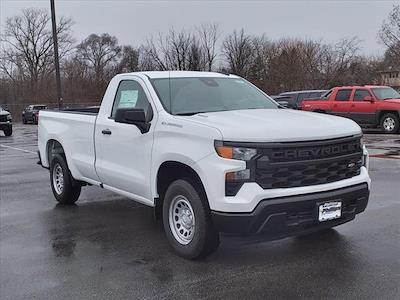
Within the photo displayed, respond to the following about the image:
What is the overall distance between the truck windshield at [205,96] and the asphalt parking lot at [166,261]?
4.91ft

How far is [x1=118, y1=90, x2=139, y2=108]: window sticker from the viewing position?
20.3 feet

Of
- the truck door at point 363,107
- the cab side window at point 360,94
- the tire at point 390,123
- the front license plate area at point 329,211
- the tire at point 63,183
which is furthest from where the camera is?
the cab side window at point 360,94

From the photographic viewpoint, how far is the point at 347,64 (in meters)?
59.2

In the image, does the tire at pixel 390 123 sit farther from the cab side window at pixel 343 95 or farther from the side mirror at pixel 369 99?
the cab side window at pixel 343 95

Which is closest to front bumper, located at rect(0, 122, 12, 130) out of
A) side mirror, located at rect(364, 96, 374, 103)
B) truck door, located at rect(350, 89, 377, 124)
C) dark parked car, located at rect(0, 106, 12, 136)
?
dark parked car, located at rect(0, 106, 12, 136)

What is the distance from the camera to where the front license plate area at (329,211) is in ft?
15.4

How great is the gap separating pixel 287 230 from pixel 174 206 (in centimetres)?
124

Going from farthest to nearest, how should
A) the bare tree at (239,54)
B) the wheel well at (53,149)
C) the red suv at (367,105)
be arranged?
the bare tree at (239,54) → the red suv at (367,105) → the wheel well at (53,149)

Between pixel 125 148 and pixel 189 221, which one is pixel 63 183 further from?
pixel 189 221

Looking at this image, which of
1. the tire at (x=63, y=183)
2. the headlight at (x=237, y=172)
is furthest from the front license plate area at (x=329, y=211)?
the tire at (x=63, y=183)

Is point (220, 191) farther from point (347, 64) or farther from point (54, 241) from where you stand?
point (347, 64)

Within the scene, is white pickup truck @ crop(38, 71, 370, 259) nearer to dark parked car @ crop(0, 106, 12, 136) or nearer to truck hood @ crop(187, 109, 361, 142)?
truck hood @ crop(187, 109, 361, 142)

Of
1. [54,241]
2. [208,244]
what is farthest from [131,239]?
[208,244]

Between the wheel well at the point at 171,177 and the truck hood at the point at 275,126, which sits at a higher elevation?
the truck hood at the point at 275,126
